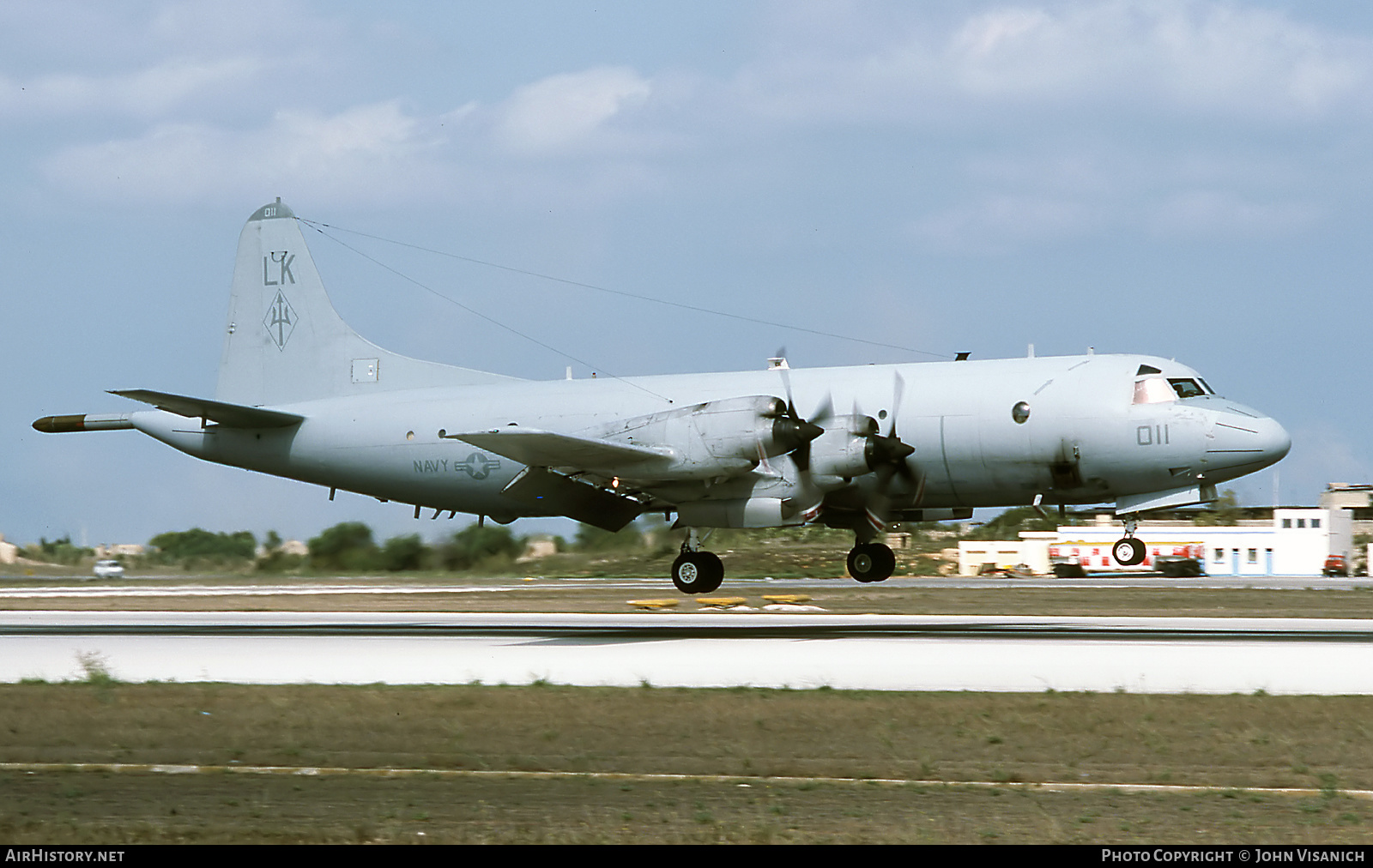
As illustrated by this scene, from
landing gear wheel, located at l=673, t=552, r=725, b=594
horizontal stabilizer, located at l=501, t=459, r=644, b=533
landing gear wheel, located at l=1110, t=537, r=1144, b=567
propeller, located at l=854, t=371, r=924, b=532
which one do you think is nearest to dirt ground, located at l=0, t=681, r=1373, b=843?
landing gear wheel, located at l=1110, t=537, r=1144, b=567

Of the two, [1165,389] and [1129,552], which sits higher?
[1165,389]

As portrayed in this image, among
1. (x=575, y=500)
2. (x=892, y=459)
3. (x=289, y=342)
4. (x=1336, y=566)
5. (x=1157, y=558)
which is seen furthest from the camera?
(x=1157, y=558)

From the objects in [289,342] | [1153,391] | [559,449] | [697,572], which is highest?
[289,342]

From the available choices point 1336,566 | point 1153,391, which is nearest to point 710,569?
point 1153,391

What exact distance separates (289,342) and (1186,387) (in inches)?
906

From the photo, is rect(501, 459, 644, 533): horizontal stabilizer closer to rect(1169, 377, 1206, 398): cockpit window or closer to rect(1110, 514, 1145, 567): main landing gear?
rect(1110, 514, 1145, 567): main landing gear

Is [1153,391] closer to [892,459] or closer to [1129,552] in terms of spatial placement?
[1129,552]

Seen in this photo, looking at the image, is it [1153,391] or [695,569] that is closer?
[1153,391]

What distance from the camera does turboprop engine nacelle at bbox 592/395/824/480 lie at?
28.9 meters

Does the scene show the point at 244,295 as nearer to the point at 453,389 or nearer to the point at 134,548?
the point at 453,389

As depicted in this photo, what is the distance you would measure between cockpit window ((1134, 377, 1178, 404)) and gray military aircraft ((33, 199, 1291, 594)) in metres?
0.04

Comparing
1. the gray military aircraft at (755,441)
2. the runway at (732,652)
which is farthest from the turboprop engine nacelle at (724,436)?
the runway at (732,652)

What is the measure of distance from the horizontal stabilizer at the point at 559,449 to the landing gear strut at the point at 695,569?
2658 millimetres

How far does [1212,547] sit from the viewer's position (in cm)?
8319
